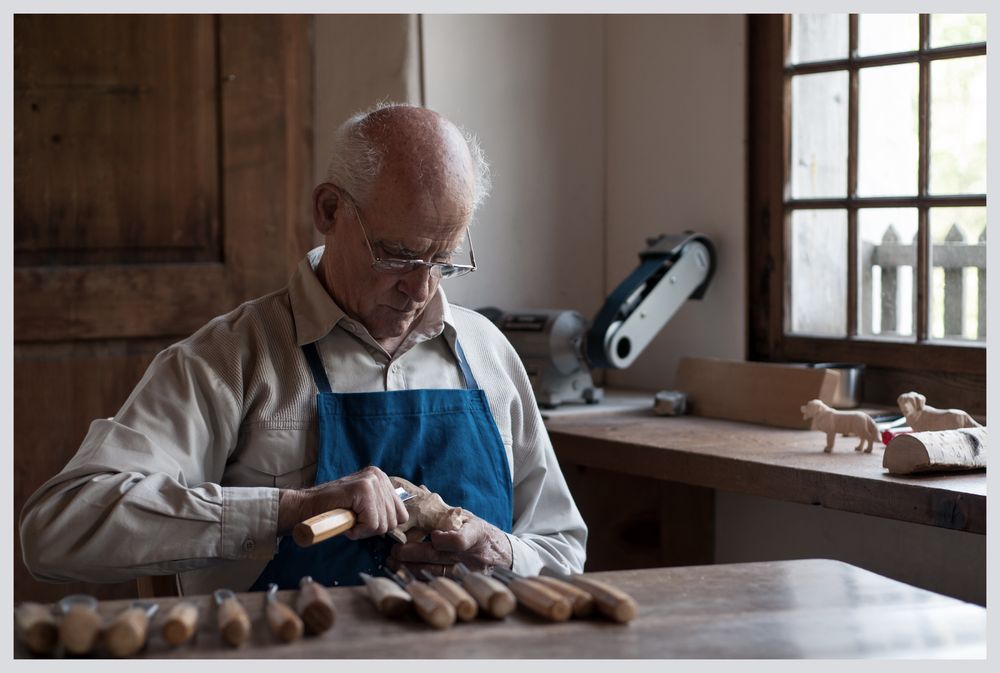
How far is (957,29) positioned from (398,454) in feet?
5.56

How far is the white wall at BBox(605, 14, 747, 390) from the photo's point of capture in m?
3.03

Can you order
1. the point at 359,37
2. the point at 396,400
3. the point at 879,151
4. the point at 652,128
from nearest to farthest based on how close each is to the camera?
the point at 396,400
the point at 879,151
the point at 359,37
the point at 652,128

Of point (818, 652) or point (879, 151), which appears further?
point (879, 151)

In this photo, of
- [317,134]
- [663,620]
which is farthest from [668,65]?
[663,620]

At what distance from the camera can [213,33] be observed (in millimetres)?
2914

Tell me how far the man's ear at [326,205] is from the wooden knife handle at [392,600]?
0.78 m

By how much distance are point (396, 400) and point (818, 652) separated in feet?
2.87

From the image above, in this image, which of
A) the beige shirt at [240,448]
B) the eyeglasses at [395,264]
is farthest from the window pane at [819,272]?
the eyeglasses at [395,264]

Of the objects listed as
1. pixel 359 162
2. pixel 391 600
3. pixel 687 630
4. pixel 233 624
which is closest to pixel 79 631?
pixel 233 624

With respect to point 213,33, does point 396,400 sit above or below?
below

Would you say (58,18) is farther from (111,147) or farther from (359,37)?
(359,37)

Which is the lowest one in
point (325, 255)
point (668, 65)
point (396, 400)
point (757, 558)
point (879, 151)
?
point (757, 558)

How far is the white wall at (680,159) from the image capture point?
3.03 metres

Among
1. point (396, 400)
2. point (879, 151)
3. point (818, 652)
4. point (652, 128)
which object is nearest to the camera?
point (818, 652)
